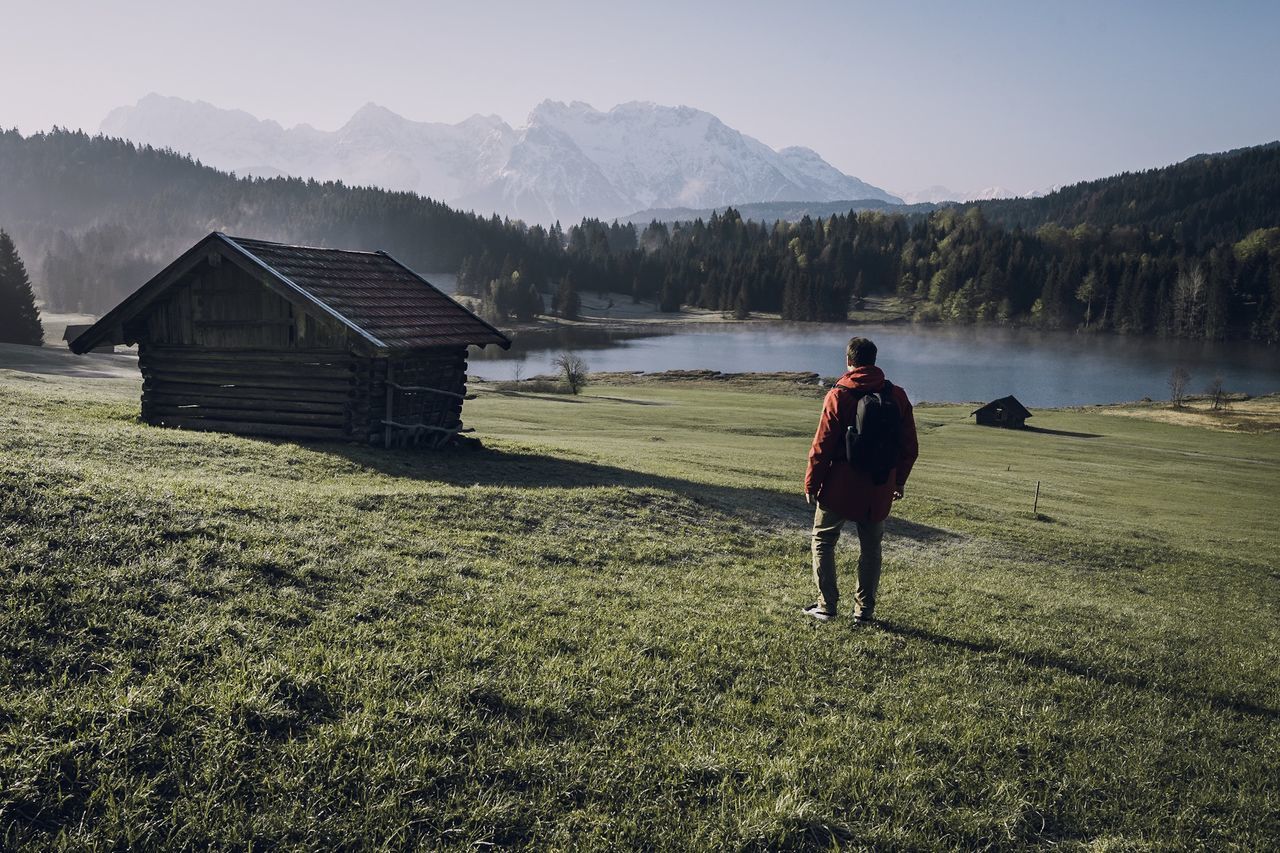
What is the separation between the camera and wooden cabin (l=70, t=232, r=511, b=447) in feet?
64.9

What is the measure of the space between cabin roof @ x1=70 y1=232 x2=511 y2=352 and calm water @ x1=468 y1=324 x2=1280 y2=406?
65.8m

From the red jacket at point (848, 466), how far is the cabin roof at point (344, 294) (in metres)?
13.0

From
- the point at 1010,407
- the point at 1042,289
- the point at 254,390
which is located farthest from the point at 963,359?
the point at 254,390

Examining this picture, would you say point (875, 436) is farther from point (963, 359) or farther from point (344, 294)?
point (963, 359)

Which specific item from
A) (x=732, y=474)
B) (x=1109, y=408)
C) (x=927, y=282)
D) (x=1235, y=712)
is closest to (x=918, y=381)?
(x=1109, y=408)

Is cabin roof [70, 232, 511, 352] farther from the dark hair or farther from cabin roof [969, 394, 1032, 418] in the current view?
cabin roof [969, 394, 1032, 418]

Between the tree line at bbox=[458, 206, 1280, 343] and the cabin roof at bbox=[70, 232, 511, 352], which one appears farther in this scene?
the tree line at bbox=[458, 206, 1280, 343]

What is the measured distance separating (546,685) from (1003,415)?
60040mm

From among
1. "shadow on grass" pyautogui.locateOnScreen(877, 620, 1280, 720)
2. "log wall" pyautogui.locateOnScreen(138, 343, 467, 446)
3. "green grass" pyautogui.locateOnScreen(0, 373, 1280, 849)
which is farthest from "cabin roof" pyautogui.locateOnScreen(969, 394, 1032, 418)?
"shadow on grass" pyautogui.locateOnScreen(877, 620, 1280, 720)

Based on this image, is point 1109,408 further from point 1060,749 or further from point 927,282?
point 927,282

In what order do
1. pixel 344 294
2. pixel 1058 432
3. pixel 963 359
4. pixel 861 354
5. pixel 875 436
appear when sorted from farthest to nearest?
pixel 963 359 < pixel 1058 432 < pixel 344 294 < pixel 861 354 < pixel 875 436

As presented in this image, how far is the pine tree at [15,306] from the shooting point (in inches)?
2753

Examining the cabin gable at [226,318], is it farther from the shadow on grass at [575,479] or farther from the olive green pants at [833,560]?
the olive green pants at [833,560]

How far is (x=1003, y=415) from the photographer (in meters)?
59.4
